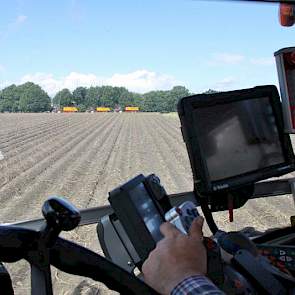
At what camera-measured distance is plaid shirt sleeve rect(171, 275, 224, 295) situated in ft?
2.88

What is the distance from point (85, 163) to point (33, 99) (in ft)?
2.45

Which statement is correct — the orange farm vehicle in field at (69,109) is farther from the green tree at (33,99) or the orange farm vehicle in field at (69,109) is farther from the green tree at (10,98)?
the green tree at (10,98)

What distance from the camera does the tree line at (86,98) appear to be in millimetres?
1439

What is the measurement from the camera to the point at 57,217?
733 mm

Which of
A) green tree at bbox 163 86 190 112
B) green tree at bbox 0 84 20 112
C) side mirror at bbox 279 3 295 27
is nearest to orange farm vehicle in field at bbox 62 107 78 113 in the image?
green tree at bbox 0 84 20 112

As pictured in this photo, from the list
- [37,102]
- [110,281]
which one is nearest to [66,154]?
→ [37,102]

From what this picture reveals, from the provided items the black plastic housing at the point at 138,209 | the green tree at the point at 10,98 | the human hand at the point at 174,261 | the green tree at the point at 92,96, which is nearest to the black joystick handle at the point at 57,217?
the human hand at the point at 174,261

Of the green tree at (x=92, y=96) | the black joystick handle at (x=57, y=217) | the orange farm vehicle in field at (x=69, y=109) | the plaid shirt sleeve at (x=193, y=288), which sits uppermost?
the green tree at (x=92, y=96)

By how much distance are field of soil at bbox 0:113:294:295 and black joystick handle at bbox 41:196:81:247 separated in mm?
725

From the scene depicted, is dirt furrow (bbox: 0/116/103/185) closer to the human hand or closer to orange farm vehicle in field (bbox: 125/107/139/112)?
orange farm vehicle in field (bbox: 125/107/139/112)

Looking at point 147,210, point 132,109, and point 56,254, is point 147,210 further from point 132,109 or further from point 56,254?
point 132,109

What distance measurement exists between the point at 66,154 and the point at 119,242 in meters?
1.25

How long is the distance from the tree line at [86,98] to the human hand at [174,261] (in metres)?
0.68

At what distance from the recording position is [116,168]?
220 cm
